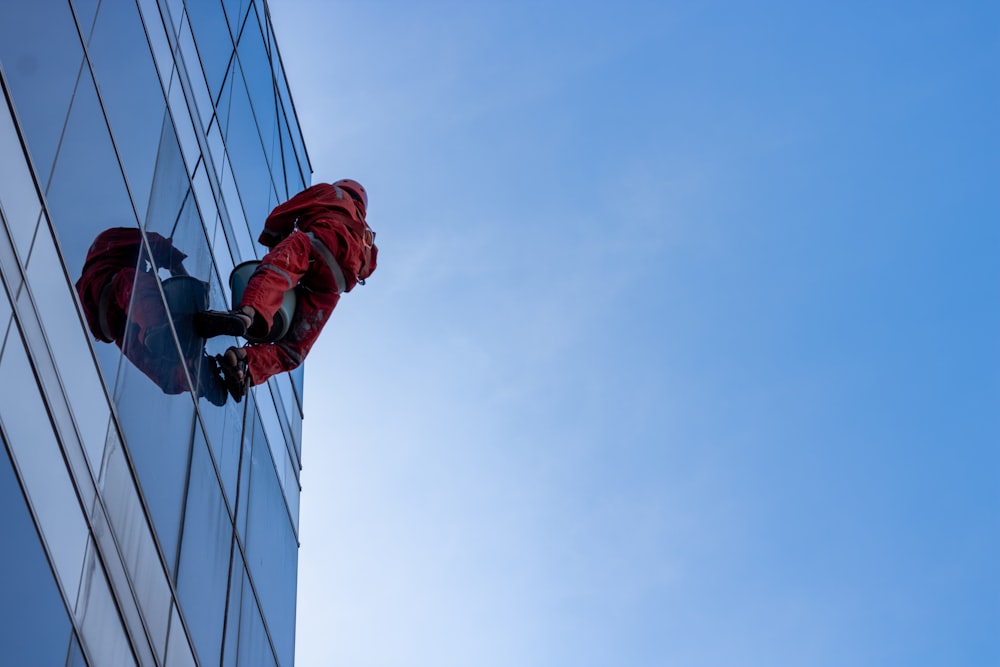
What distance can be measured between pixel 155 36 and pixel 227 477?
175 inches

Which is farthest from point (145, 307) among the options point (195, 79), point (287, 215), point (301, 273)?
point (195, 79)

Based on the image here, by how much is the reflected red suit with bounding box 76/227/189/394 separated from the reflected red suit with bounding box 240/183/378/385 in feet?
3.36

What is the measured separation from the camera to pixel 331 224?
12.2m

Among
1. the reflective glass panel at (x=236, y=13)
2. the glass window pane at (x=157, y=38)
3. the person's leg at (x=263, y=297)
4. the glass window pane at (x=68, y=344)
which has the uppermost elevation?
the reflective glass panel at (x=236, y=13)

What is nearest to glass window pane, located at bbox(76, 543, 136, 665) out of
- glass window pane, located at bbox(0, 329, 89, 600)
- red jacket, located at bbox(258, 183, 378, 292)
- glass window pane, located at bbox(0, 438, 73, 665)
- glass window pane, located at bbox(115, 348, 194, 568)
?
glass window pane, located at bbox(0, 329, 89, 600)

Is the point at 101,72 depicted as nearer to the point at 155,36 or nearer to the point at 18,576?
the point at 155,36

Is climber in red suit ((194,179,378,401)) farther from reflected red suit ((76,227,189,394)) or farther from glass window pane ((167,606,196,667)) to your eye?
glass window pane ((167,606,196,667))

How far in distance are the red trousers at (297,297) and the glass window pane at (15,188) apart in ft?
10.0

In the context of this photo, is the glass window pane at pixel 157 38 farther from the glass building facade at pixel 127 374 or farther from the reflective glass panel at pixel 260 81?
the reflective glass panel at pixel 260 81

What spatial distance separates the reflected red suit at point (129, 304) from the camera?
9.23 m

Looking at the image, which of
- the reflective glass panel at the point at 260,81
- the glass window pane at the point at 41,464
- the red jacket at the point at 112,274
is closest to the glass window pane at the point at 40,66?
the red jacket at the point at 112,274

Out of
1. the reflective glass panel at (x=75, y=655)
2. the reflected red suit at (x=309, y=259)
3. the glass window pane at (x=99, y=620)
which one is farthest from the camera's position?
the reflected red suit at (x=309, y=259)

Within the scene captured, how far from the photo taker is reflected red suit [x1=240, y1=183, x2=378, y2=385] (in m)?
11.7

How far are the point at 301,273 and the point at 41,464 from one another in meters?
4.48
